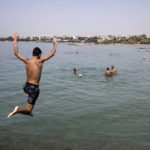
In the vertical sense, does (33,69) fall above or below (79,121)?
above

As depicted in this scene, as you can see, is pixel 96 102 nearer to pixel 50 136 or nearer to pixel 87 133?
pixel 87 133

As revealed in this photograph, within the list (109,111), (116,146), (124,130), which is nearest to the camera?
(116,146)

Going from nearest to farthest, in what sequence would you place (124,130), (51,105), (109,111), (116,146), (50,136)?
(116,146), (50,136), (124,130), (109,111), (51,105)

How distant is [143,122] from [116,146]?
12.6 feet

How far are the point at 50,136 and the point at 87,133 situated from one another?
218 centimetres

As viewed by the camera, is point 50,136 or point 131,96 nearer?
point 50,136

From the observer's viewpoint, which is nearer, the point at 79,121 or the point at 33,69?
the point at 33,69

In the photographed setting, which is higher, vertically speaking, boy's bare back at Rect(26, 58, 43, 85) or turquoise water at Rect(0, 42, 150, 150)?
boy's bare back at Rect(26, 58, 43, 85)

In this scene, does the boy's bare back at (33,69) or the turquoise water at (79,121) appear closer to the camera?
the boy's bare back at (33,69)

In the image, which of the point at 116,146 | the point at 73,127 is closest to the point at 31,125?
the point at 73,127

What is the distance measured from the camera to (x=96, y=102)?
17.7 meters

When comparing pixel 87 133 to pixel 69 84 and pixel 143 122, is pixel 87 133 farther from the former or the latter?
pixel 69 84

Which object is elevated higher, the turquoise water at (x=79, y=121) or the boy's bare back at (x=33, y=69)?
the boy's bare back at (x=33, y=69)

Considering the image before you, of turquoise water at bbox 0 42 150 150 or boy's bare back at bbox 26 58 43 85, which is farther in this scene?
turquoise water at bbox 0 42 150 150
